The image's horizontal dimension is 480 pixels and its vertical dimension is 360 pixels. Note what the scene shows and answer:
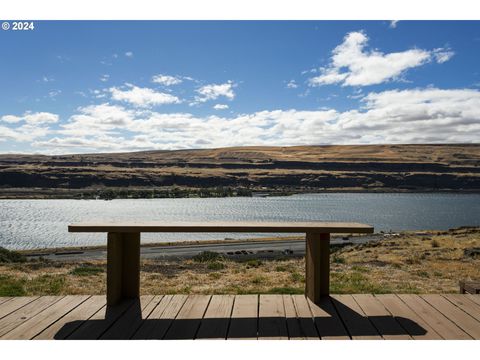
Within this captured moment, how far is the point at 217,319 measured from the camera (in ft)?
14.0

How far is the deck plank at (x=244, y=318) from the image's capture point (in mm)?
3879

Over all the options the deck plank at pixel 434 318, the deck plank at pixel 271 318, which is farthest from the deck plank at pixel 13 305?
the deck plank at pixel 434 318

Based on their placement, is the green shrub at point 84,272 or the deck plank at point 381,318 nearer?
the deck plank at point 381,318

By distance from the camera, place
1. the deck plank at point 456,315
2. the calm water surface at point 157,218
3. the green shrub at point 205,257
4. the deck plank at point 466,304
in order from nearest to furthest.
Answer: the deck plank at point 456,315, the deck plank at point 466,304, the green shrub at point 205,257, the calm water surface at point 157,218

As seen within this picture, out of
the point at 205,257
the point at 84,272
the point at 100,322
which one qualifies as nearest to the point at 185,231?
the point at 100,322

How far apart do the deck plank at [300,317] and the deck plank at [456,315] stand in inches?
53.5

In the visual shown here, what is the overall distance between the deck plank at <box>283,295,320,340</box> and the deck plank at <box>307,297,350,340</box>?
0.16ft

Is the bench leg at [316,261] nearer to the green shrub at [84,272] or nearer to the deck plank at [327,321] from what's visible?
the deck plank at [327,321]

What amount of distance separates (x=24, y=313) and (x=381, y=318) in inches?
141

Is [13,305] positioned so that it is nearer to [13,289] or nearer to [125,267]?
[125,267]

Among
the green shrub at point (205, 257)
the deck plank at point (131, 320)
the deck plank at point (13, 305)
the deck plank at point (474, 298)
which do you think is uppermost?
the deck plank at point (13, 305)

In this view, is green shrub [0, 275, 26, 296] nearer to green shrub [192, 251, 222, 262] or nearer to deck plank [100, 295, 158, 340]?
deck plank [100, 295, 158, 340]

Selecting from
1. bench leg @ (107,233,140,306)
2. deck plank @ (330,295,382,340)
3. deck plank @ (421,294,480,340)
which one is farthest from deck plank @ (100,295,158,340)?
deck plank @ (421,294,480,340)

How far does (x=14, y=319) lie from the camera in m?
4.23
